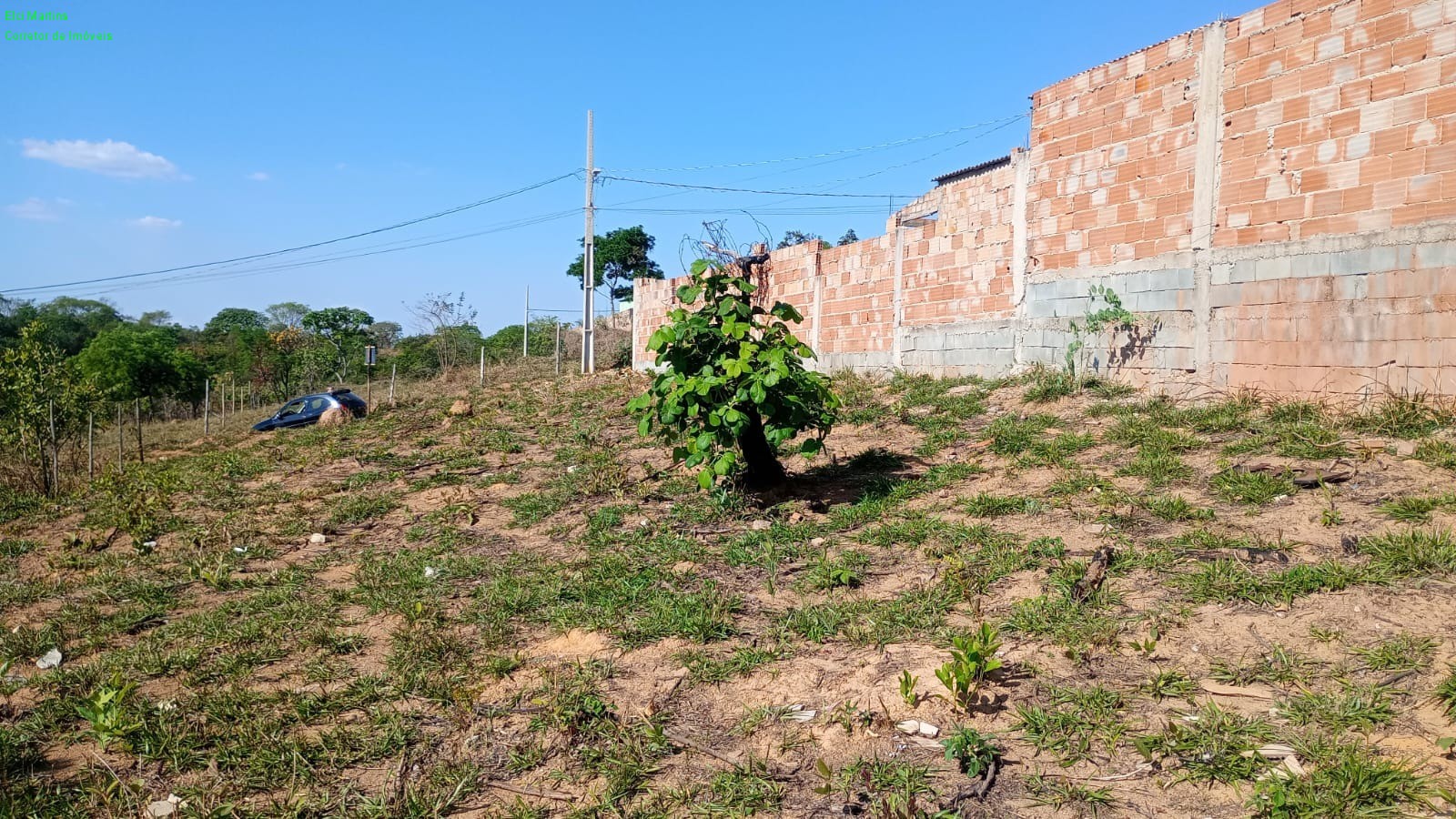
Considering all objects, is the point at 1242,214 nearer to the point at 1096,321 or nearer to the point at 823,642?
the point at 1096,321

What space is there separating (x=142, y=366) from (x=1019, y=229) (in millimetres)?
32318

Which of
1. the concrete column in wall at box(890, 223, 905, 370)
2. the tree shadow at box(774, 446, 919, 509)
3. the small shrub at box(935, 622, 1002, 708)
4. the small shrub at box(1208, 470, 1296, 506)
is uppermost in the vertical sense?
the concrete column in wall at box(890, 223, 905, 370)

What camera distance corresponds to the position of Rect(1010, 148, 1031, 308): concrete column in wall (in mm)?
8039

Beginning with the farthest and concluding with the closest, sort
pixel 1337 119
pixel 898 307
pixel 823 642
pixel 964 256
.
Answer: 1. pixel 898 307
2. pixel 964 256
3. pixel 1337 119
4. pixel 823 642

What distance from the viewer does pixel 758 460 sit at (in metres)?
5.87

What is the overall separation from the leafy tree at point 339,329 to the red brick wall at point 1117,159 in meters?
25.4

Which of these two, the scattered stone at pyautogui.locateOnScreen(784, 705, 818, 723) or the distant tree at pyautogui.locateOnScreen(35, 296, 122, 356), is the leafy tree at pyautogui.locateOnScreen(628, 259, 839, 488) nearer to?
the scattered stone at pyautogui.locateOnScreen(784, 705, 818, 723)

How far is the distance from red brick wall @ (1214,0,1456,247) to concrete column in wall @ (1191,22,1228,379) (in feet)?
0.22

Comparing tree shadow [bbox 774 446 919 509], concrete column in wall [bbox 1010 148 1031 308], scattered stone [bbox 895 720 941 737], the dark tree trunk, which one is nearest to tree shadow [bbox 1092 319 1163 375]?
concrete column in wall [bbox 1010 148 1031 308]

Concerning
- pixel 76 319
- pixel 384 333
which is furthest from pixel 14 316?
pixel 384 333

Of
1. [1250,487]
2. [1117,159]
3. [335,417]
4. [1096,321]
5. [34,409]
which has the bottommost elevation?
[1250,487]

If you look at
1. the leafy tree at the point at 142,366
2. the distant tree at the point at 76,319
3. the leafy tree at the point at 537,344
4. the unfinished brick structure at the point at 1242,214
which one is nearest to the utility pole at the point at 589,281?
the leafy tree at the point at 537,344

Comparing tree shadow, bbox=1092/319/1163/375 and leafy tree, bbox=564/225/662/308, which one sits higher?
leafy tree, bbox=564/225/662/308

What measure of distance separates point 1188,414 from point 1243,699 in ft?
12.6
